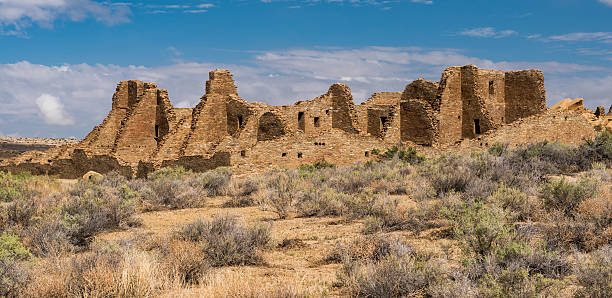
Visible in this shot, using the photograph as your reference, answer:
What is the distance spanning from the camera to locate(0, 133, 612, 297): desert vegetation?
484 centimetres

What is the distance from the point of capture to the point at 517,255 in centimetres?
541

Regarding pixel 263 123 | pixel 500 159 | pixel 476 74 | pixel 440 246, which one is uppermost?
pixel 476 74

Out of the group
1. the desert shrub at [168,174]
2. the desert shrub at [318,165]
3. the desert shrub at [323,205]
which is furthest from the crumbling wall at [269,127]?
the desert shrub at [323,205]

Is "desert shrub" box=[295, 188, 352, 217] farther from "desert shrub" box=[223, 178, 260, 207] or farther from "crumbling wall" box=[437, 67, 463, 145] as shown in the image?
"crumbling wall" box=[437, 67, 463, 145]

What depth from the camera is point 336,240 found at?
8.19 m

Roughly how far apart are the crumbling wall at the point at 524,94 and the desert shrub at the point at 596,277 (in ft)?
96.2

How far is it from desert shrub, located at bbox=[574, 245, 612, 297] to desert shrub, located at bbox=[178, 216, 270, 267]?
13.0ft

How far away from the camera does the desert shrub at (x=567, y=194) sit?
26.9 ft

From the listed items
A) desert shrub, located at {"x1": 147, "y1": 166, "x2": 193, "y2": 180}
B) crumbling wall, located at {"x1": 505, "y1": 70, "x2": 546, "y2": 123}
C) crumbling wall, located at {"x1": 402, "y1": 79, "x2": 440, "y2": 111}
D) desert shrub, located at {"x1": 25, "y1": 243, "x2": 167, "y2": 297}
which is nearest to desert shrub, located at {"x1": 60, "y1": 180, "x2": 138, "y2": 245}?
desert shrub, located at {"x1": 25, "y1": 243, "x2": 167, "y2": 297}

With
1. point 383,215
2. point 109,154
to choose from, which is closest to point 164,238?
point 383,215

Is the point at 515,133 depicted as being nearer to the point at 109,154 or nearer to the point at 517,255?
the point at 109,154

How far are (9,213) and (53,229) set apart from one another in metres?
2.46

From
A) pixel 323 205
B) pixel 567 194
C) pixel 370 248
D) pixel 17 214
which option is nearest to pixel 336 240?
pixel 370 248

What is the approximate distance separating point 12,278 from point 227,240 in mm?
2609
